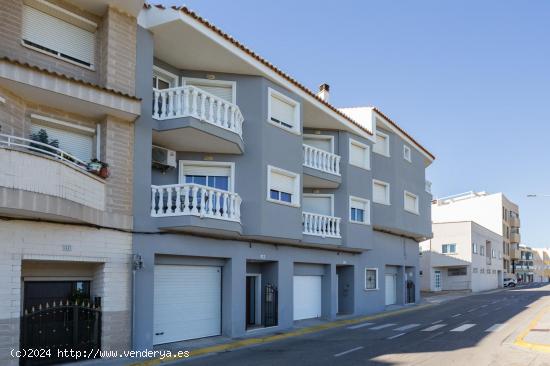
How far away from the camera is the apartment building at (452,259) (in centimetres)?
5583

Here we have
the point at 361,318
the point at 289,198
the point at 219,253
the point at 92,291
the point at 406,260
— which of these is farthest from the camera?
the point at 406,260

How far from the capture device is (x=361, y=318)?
25.4 metres

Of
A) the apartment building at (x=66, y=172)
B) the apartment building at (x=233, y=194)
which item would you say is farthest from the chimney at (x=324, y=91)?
the apartment building at (x=66, y=172)

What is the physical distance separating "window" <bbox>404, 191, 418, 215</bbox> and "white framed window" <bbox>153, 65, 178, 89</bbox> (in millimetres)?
18288

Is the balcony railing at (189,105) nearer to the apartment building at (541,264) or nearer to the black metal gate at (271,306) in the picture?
the black metal gate at (271,306)

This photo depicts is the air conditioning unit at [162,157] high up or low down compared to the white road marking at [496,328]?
up

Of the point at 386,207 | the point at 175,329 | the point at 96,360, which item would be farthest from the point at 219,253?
the point at 386,207

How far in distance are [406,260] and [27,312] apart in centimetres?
2540

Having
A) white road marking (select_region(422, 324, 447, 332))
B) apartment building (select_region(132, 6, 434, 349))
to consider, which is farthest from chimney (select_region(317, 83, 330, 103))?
white road marking (select_region(422, 324, 447, 332))

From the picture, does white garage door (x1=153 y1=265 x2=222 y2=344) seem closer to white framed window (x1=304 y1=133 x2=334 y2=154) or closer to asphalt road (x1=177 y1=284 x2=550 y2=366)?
asphalt road (x1=177 y1=284 x2=550 y2=366)

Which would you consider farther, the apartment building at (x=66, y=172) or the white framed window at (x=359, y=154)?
the white framed window at (x=359, y=154)

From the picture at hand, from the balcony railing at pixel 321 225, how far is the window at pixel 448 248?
36.3m

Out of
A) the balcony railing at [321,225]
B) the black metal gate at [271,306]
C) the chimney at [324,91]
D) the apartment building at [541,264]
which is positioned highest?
the chimney at [324,91]

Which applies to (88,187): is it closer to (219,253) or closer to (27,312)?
(27,312)
